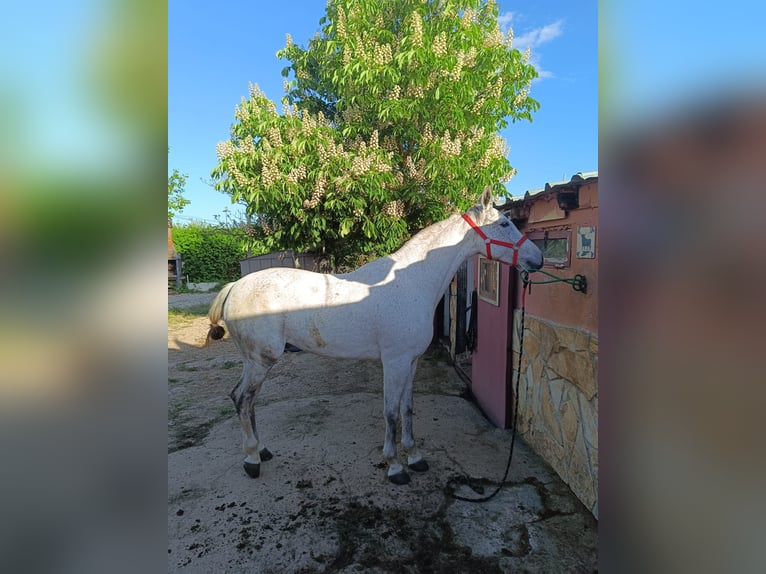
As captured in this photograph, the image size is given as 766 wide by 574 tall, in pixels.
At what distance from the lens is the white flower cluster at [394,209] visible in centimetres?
434

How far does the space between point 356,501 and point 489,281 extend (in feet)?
8.71

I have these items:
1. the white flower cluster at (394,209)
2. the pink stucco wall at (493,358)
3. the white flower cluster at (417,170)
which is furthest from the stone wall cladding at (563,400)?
the white flower cluster at (417,170)

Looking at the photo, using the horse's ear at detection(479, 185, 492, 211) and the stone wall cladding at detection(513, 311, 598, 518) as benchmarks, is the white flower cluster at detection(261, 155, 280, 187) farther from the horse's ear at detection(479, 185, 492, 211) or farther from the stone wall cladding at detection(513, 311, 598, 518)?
the stone wall cladding at detection(513, 311, 598, 518)

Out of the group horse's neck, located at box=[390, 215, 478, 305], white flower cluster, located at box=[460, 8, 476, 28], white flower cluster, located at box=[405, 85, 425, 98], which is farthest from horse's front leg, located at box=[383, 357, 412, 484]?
white flower cluster, located at box=[460, 8, 476, 28]

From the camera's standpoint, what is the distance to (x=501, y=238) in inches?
118

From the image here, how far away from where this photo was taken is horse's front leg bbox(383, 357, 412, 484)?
9.83 feet

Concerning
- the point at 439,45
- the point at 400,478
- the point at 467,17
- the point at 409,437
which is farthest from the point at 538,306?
the point at 467,17

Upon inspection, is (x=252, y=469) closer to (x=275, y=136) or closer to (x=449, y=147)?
(x=275, y=136)

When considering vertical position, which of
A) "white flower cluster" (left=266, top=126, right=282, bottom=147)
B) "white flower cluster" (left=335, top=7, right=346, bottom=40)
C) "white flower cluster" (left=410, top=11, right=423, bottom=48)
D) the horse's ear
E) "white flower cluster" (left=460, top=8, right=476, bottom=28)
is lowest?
the horse's ear
